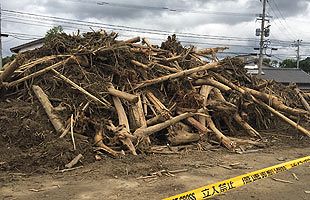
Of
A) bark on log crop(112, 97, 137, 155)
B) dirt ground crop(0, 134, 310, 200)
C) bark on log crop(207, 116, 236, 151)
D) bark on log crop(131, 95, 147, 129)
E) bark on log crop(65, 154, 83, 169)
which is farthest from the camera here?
bark on log crop(207, 116, 236, 151)

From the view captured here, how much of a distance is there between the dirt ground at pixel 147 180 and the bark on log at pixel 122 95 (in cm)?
131

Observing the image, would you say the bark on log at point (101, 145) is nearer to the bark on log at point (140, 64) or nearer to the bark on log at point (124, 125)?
the bark on log at point (124, 125)

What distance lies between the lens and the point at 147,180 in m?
5.88

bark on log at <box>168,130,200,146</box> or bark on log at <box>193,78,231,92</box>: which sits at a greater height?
bark on log at <box>193,78,231,92</box>

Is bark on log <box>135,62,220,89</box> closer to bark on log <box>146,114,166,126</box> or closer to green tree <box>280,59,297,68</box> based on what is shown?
bark on log <box>146,114,166,126</box>

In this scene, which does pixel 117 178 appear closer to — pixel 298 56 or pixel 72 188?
pixel 72 188

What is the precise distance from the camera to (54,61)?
9008mm

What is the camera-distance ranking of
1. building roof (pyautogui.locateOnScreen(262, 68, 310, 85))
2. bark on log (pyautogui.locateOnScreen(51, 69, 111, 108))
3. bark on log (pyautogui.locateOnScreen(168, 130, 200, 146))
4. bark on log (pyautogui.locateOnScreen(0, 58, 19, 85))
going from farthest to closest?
building roof (pyautogui.locateOnScreen(262, 68, 310, 85)) < bark on log (pyautogui.locateOnScreen(0, 58, 19, 85)) < bark on log (pyautogui.locateOnScreen(168, 130, 200, 146)) < bark on log (pyautogui.locateOnScreen(51, 69, 111, 108))

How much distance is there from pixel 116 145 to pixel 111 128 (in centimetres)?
36

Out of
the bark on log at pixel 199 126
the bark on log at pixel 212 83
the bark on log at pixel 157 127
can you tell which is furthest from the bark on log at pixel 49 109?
the bark on log at pixel 212 83

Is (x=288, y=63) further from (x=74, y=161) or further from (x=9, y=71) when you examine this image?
(x=74, y=161)

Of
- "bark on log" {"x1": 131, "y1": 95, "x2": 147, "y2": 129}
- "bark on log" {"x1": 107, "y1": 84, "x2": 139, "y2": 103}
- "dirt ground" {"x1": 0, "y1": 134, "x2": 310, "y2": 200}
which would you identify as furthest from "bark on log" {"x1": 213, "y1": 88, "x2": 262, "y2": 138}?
"bark on log" {"x1": 107, "y1": 84, "x2": 139, "y2": 103}

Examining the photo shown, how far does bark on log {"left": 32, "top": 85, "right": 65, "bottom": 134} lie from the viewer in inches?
285

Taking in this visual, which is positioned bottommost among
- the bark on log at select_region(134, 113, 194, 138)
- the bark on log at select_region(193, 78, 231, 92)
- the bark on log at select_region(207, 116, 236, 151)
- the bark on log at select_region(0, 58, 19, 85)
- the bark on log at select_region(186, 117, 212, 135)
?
the bark on log at select_region(207, 116, 236, 151)
